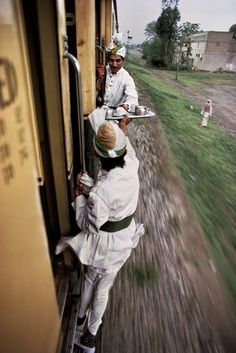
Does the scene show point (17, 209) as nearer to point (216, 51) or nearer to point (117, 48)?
point (117, 48)

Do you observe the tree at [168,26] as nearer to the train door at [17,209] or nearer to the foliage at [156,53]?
the foliage at [156,53]

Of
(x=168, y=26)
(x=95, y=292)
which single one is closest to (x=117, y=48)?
(x=95, y=292)

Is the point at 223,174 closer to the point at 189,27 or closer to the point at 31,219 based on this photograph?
the point at 31,219

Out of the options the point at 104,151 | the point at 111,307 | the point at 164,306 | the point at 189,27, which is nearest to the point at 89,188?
the point at 104,151

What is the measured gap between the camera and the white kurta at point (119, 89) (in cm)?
358

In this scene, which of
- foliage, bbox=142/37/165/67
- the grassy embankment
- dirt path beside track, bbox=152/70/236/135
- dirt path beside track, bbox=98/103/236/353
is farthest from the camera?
foliage, bbox=142/37/165/67

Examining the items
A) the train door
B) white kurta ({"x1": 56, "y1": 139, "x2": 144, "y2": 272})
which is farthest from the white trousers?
the train door

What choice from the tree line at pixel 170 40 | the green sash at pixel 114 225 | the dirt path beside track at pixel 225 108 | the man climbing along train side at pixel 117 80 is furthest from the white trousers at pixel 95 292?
the tree line at pixel 170 40

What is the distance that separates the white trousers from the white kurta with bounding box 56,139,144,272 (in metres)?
0.09

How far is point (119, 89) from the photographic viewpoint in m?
3.71

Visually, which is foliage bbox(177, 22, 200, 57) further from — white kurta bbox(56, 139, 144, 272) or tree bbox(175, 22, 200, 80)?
white kurta bbox(56, 139, 144, 272)

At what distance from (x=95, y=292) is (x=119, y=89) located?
251 centimetres

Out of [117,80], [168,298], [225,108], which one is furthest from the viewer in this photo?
[225,108]

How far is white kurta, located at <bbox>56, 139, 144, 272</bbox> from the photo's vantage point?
6.08ft
